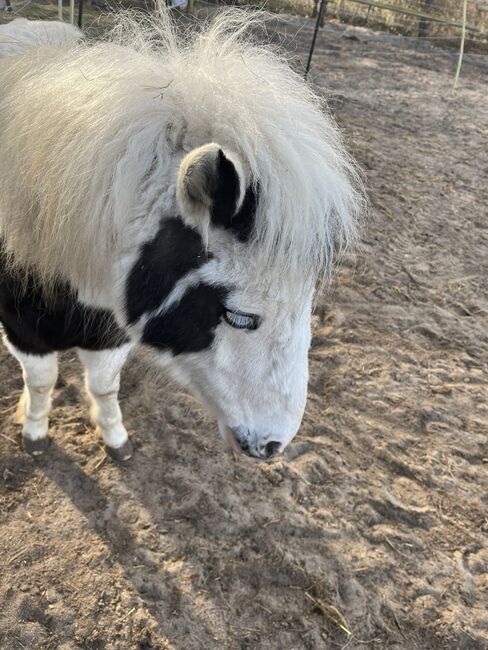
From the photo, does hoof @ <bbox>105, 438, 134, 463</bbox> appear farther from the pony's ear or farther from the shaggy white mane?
the pony's ear

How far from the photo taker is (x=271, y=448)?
157cm

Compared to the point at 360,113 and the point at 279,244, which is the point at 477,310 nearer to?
the point at 279,244

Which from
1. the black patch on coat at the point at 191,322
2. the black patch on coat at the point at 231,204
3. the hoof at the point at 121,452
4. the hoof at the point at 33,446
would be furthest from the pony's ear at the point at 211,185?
the hoof at the point at 33,446

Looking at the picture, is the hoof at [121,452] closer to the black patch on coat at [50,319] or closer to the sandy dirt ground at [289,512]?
the sandy dirt ground at [289,512]

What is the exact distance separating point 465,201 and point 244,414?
4.39 metres

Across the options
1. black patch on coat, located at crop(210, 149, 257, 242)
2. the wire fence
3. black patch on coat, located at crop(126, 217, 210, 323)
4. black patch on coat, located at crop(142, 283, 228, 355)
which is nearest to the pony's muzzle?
black patch on coat, located at crop(142, 283, 228, 355)

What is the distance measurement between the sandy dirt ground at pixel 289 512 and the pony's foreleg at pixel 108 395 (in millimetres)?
91

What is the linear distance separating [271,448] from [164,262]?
66cm

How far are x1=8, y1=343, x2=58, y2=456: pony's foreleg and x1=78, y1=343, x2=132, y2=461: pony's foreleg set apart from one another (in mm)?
143

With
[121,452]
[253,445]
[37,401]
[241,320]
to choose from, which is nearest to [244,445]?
[253,445]

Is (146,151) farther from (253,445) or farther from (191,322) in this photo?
(253,445)

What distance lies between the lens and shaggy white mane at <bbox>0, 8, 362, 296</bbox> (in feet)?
4.09

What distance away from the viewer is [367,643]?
1.94 metres

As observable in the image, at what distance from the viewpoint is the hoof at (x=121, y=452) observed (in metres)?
2.40
